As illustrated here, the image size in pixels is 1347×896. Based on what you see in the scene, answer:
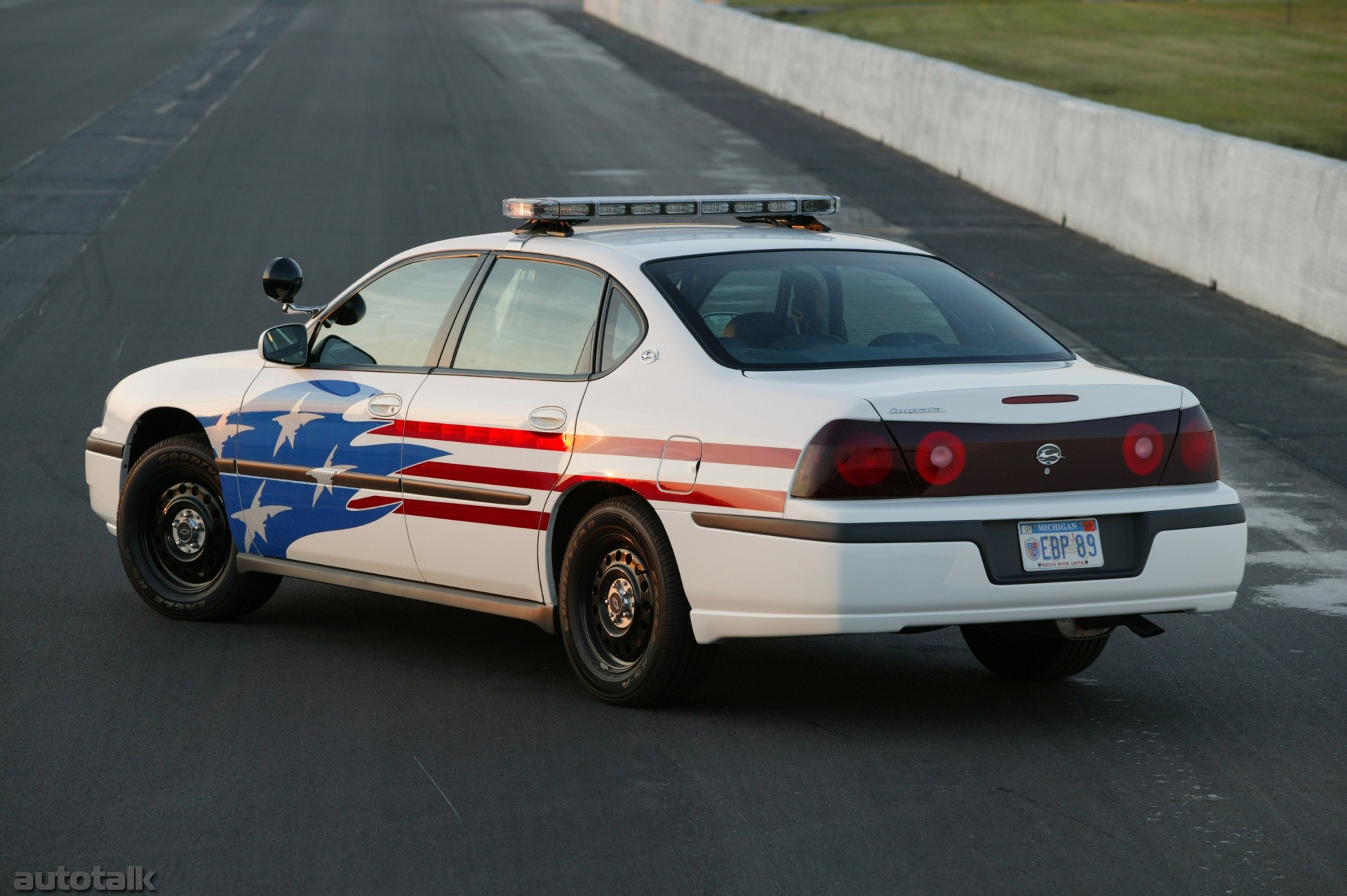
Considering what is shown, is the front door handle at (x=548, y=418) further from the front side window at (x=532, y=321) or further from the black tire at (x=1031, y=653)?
the black tire at (x=1031, y=653)

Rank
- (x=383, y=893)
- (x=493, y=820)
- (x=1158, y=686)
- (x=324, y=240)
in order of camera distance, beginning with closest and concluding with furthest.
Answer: (x=383, y=893)
(x=493, y=820)
(x=1158, y=686)
(x=324, y=240)

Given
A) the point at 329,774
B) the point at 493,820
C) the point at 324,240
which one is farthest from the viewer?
the point at 324,240

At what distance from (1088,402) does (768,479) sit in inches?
40.9

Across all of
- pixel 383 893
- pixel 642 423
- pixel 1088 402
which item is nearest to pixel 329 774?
pixel 383 893

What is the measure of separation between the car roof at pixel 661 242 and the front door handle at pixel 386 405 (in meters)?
0.57

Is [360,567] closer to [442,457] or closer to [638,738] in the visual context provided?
[442,457]

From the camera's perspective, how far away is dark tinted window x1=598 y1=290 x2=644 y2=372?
626cm

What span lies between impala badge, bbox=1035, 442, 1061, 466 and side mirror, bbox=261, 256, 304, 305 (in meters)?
3.20

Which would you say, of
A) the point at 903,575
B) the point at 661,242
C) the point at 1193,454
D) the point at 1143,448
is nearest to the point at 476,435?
the point at 661,242

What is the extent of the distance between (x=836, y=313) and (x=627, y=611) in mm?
1237

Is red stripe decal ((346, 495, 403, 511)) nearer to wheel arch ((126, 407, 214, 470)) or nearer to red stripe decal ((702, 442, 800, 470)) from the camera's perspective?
wheel arch ((126, 407, 214, 470))

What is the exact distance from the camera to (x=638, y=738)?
5828 mm

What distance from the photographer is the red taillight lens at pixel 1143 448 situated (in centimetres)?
584

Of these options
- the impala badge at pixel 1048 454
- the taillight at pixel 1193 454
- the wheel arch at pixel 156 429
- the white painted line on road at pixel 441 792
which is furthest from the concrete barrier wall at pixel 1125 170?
the white painted line on road at pixel 441 792
